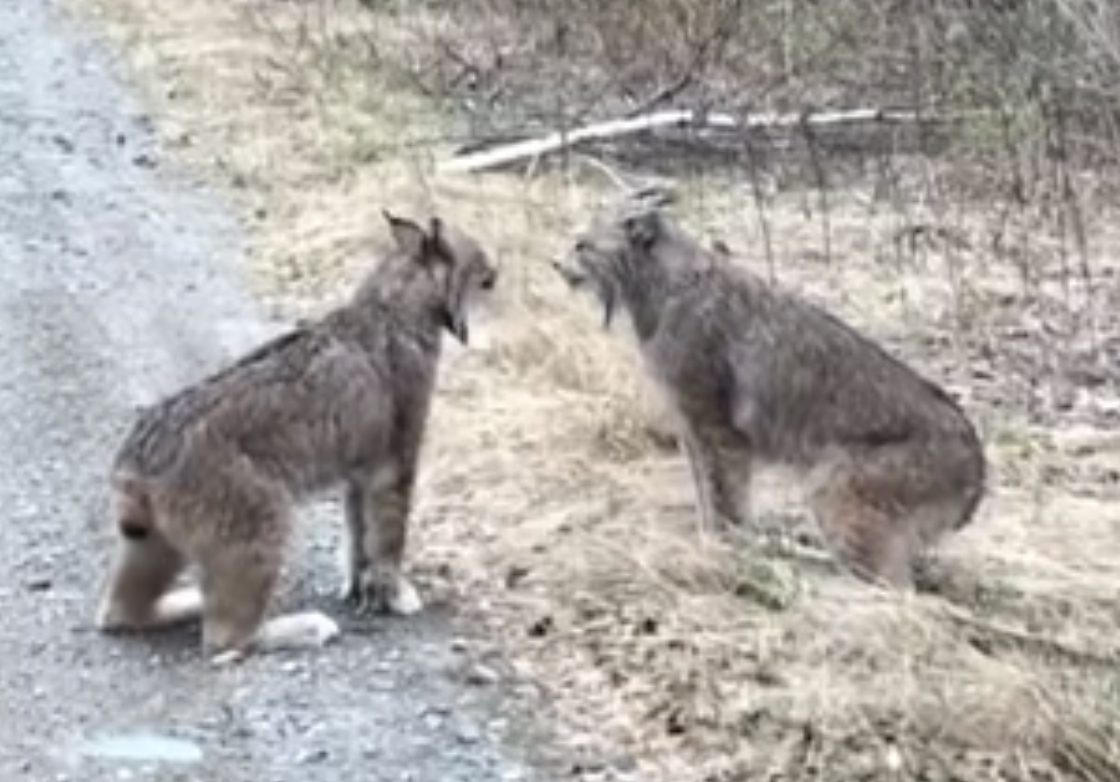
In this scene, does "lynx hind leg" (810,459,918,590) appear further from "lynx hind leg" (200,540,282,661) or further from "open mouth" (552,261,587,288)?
"lynx hind leg" (200,540,282,661)

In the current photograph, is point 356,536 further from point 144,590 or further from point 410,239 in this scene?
point 410,239

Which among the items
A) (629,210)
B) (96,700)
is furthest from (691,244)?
(96,700)

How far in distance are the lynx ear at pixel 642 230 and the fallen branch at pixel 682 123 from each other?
4.06m

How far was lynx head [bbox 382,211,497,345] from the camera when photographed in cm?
730

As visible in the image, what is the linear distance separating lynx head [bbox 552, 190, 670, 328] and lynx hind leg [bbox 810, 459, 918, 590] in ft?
3.31

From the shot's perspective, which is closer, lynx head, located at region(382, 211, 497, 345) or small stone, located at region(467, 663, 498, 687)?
small stone, located at region(467, 663, 498, 687)

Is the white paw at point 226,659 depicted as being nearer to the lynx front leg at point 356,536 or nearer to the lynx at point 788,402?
the lynx front leg at point 356,536

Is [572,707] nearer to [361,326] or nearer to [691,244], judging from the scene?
[361,326]

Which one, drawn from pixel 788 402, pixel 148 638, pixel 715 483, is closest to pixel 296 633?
pixel 148 638

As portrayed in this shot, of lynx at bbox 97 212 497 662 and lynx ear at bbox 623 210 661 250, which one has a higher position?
lynx ear at bbox 623 210 661 250

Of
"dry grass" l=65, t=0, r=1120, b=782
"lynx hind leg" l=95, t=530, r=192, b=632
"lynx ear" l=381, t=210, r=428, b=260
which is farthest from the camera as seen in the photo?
"lynx ear" l=381, t=210, r=428, b=260

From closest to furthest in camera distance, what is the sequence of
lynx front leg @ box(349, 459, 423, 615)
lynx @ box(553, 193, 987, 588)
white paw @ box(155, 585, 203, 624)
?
white paw @ box(155, 585, 203, 624)
lynx front leg @ box(349, 459, 423, 615)
lynx @ box(553, 193, 987, 588)

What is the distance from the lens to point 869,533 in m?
7.05

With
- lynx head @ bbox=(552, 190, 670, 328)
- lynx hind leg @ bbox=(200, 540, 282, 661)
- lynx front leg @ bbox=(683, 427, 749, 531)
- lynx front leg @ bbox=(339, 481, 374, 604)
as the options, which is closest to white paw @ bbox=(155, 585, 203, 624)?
lynx hind leg @ bbox=(200, 540, 282, 661)
